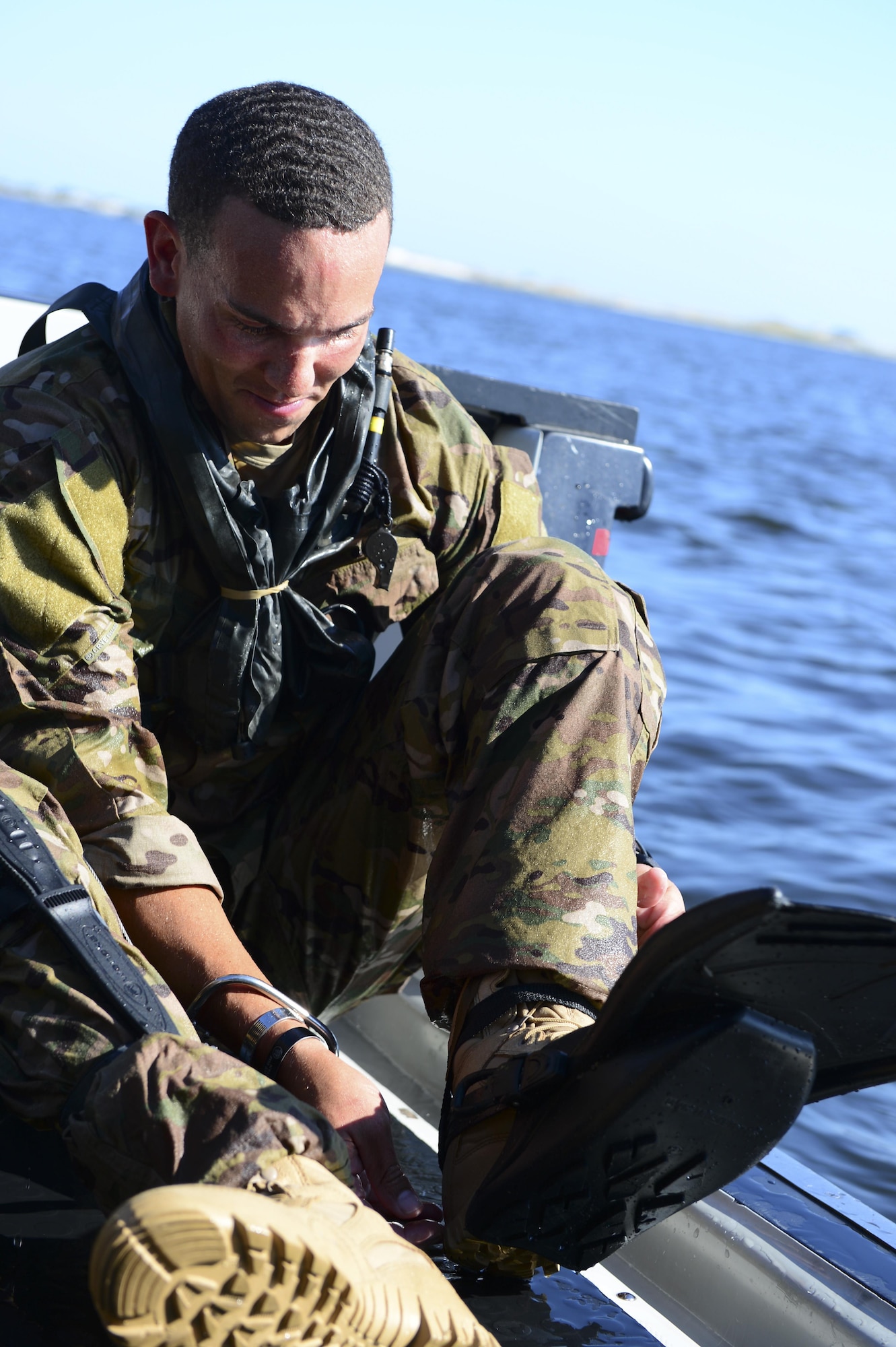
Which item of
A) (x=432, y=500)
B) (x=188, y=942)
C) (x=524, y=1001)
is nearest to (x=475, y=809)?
(x=524, y=1001)

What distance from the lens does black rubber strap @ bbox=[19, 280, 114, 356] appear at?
1.60 m

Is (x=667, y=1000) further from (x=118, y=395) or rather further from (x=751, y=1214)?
(x=118, y=395)

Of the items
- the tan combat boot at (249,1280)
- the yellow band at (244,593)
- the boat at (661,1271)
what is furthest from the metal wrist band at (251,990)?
the yellow band at (244,593)

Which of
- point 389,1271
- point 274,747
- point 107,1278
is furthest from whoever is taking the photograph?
point 274,747

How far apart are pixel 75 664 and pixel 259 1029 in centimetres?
40

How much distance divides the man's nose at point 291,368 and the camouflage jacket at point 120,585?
0.14 meters

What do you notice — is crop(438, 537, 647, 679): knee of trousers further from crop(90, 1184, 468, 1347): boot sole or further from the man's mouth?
crop(90, 1184, 468, 1347): boot sole

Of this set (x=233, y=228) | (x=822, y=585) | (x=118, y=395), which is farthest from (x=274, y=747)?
(x=822, y=585)

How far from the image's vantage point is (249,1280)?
0.88 metres

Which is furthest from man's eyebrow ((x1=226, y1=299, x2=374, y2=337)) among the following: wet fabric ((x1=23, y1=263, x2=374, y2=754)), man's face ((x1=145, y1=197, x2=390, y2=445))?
wet fabric ((x1=23, y1=263, x2=374, y2=754))

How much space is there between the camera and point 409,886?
164 cm

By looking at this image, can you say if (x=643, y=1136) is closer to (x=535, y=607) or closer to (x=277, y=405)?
(x=535, y=607)

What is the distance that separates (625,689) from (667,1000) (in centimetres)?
39

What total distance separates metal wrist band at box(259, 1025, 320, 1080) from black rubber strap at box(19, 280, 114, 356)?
2.61 feet
